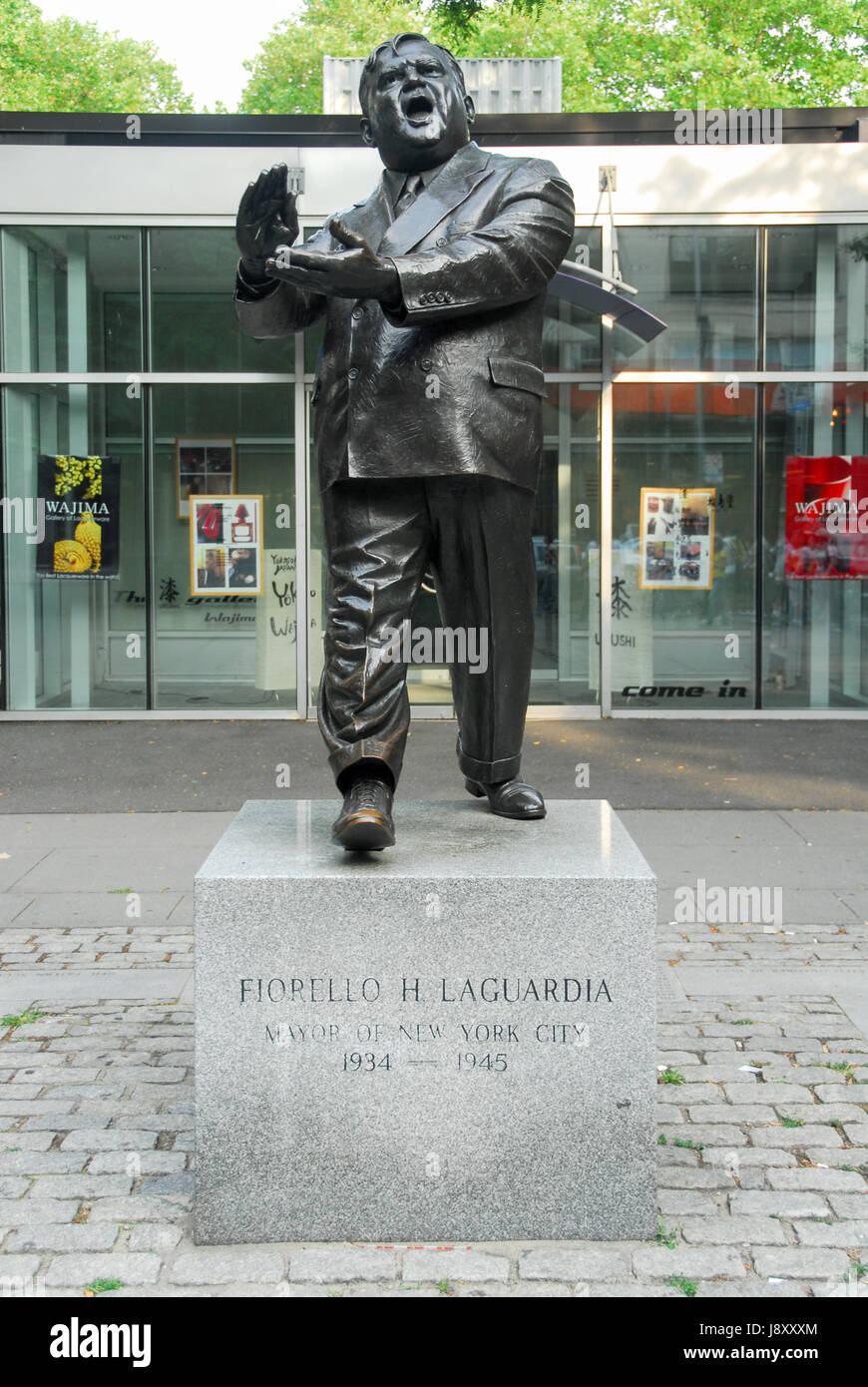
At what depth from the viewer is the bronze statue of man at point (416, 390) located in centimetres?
365

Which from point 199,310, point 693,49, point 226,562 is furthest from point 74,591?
point 693,49

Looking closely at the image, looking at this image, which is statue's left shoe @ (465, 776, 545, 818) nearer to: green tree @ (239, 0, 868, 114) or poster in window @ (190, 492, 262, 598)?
poster in window @ (190, 492, 262, 598)

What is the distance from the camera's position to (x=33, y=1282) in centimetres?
313

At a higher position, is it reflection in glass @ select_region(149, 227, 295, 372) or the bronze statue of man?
reflection in glass @ select_region(149, 227, 295, 372)

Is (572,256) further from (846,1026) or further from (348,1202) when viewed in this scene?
(348,1202)

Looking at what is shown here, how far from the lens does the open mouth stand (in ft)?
12.7

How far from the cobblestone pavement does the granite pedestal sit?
10 cm

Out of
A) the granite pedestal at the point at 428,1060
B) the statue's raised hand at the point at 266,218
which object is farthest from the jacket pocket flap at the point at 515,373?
the granite pedestal at the point at 428,1060

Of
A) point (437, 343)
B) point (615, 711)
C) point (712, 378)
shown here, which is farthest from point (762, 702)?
point (437, 343)

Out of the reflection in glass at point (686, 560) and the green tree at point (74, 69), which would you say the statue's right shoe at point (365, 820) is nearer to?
the reflection in glass at point (686, 560)

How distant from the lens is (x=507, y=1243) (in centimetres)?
337

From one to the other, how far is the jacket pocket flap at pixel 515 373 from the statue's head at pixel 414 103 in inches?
24.6

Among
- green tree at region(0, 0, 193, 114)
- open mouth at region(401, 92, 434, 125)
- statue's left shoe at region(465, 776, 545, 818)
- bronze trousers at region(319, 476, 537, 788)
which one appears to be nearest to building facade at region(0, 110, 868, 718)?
statue's left shoe at region(465, 776, 545, 818)

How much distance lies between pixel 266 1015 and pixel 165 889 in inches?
137
